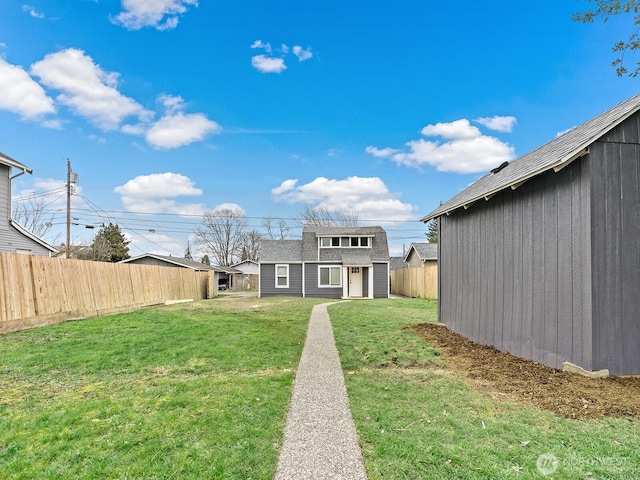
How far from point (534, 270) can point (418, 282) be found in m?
17.2

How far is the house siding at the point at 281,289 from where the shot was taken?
23.9 meters

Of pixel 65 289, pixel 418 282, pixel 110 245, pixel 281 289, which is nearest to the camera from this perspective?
pixel 65 289

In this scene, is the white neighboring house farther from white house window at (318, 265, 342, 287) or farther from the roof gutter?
the roof gutter

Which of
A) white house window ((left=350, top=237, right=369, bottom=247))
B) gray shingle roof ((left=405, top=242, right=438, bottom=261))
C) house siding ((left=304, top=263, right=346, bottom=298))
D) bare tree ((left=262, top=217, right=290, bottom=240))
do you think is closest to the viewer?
house siding ((left=304, top=263, right=346, bottom=298))

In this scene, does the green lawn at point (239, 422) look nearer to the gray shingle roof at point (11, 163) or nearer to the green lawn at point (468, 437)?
the green lawn at point (468, 437)

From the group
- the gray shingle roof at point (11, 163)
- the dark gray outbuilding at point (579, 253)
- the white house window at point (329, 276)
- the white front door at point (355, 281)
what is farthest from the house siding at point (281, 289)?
the dark gray outbuilding at point (579, 253)

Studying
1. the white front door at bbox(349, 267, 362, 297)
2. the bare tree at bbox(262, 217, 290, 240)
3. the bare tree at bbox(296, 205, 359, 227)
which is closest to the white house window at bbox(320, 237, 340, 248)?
the white front door at bbox(349, 267, 362, 297)

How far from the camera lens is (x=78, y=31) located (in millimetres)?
11695

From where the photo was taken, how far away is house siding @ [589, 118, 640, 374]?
4605 mm

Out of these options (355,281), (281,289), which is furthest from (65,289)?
(355,281)

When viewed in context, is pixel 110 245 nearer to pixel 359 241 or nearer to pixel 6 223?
pixel 6 223

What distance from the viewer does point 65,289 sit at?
1035 centimetres

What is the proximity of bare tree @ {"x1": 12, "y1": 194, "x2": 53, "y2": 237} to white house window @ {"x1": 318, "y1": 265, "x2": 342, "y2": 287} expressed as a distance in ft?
77.5

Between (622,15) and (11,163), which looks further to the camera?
(11,163)
